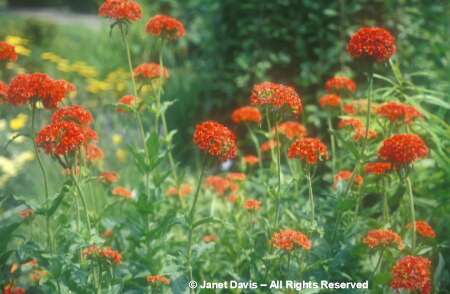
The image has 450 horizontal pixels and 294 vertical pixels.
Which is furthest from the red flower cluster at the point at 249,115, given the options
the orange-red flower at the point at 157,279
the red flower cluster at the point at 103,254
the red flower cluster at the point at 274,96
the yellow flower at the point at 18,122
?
the yellow flower at the point at 18,122

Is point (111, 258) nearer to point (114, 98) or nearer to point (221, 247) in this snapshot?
point (221, 247)

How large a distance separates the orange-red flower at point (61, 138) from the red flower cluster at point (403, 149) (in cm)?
118

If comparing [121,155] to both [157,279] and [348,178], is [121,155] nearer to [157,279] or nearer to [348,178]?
[348,178]

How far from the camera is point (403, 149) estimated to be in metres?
2.58

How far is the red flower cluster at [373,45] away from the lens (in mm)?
2668

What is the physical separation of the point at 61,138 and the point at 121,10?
28.1 inches

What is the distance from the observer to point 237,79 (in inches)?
218

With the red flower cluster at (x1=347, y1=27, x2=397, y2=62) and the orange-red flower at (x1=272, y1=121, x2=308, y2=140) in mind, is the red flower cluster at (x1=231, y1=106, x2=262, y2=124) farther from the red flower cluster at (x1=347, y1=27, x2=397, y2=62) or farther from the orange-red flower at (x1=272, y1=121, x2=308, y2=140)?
the red flower cluster at (x1=347, y1=27, x2=397, y2=62)

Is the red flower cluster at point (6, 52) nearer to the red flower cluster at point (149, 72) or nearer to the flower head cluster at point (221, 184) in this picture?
the red flower cluster at point (149, 72)

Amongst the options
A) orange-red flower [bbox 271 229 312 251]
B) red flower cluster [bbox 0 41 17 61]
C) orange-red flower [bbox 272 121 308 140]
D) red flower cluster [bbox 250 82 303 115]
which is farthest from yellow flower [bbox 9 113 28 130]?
orange-red flower [bbox 271 229 312 251]

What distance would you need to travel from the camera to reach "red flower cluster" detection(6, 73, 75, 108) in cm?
257

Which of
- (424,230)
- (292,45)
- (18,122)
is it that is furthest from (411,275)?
(18,122)

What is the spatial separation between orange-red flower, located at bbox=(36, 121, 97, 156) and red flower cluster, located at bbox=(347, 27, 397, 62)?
3.72 feet

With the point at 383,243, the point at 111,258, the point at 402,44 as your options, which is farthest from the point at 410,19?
the point at 111,258
